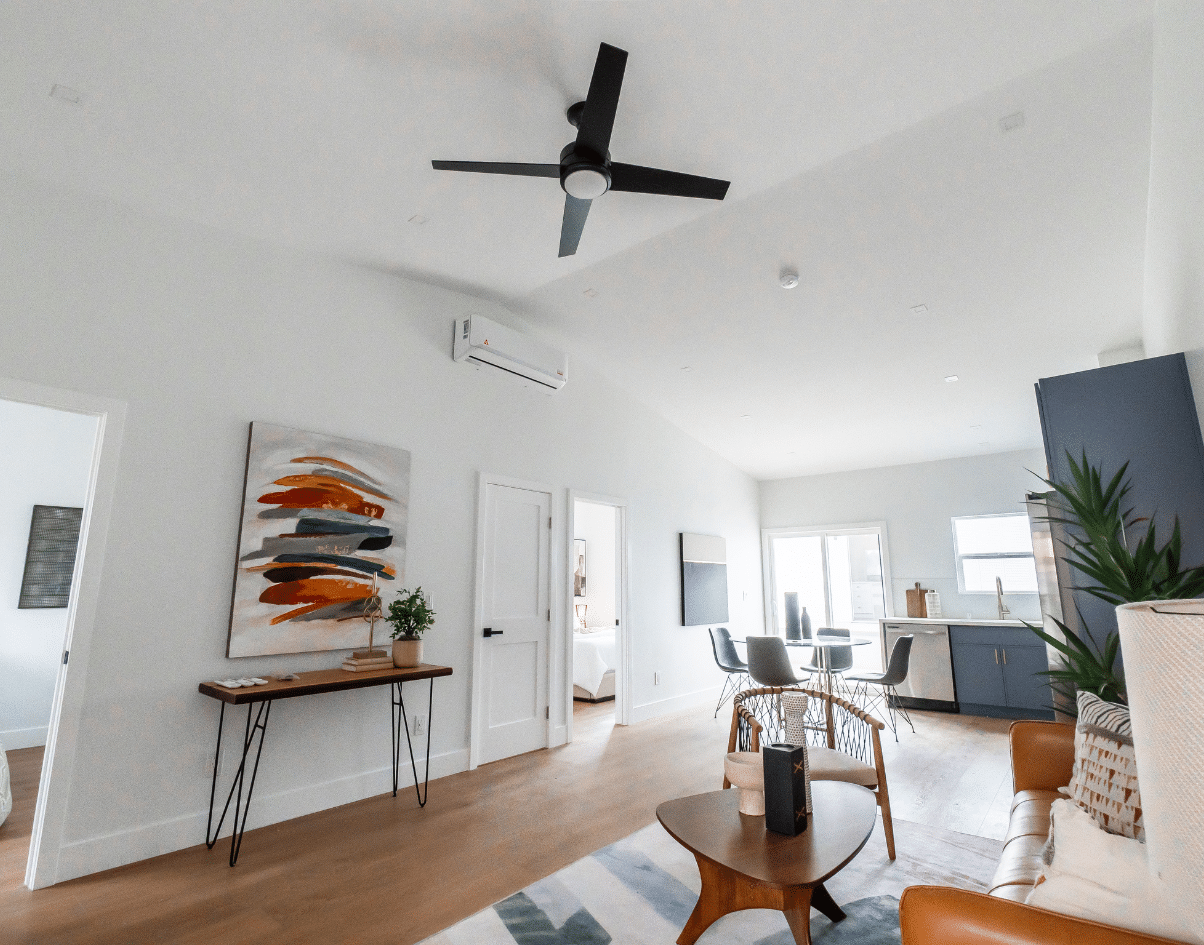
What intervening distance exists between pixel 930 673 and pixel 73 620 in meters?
6.72

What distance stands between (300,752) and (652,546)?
3630 millimetres

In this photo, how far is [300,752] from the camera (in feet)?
11.5

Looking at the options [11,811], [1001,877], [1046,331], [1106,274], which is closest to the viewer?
[1001,877]

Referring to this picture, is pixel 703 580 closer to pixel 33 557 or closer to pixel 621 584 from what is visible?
pixel 621 584

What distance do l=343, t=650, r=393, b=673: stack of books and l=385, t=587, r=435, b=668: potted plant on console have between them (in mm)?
75

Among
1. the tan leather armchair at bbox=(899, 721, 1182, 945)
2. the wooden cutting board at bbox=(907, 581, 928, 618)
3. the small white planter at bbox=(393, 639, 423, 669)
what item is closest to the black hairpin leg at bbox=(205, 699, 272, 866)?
the small white planter at bbox=(393, 639, 423, 669)

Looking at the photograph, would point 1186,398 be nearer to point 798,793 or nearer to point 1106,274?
point 1106,274

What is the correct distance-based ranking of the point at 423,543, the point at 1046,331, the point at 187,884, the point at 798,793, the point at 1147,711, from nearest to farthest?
the point at 1147,711 < the point at 798,793 < the point at 187,884 < the point at 423,543 < the point at 1046,331

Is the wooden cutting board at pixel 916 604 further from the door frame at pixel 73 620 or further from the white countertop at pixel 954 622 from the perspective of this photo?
the door frame at pixel 73 620

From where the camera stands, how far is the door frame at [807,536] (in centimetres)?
746

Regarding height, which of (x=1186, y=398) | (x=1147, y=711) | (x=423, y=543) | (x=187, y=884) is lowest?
(x=187, y=884)

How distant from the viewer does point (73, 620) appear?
280cm

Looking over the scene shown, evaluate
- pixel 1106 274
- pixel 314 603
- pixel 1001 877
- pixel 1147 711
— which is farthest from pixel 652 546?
pixel 1147 711

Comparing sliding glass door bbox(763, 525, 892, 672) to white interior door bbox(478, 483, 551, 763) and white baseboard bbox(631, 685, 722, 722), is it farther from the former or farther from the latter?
white interior door bbox(478, 483, 551, 763)
